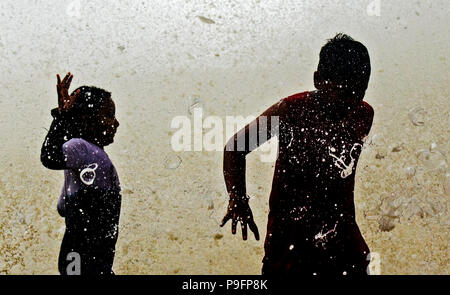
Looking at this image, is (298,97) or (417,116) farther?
(417,116)

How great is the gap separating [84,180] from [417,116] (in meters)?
1.17

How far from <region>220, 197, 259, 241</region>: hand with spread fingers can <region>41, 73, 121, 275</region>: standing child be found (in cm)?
38

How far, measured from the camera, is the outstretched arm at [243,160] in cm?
127

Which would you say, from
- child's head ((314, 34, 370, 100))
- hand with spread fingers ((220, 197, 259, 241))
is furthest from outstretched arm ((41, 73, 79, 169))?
child's head ((314, 34, 370, 100))

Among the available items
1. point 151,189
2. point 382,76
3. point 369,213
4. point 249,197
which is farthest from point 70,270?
point 382,76

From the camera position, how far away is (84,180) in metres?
1.20

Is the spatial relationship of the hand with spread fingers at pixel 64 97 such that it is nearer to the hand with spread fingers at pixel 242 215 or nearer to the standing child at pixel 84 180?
the standing child at pixel 84 180

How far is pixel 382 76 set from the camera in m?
1.43

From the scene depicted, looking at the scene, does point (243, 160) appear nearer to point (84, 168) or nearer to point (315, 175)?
point (315, 175)

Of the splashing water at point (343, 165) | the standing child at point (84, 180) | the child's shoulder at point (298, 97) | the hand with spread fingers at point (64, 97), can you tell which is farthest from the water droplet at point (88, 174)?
the splashing water at point (343, 165)

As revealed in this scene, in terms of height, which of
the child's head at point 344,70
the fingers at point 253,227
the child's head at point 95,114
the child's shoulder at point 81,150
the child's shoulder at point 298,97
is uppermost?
the child's head at point 344,70

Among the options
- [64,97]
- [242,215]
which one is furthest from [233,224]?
[64,97]

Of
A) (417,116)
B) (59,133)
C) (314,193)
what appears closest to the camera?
(59,133)
